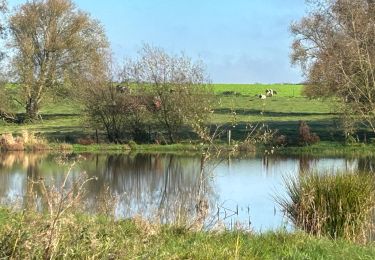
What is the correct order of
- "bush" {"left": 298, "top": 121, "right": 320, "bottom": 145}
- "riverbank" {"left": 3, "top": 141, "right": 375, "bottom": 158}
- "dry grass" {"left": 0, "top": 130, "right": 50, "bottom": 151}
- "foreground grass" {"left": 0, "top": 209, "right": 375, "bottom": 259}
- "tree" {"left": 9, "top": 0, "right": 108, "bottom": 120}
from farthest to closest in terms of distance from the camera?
"tree" {"left": 9, "top": 0, "right": 108, "bottom": 120} < "bush" {"left": 298, "top": 121, "right": 320, "bottom": 145} < "dry grass" {"left": 0, "top": 130, "right": 50, "bottom": 151} < "riverbank" {"left": 3, "top": 141, "right": 375, "bottom": 158} < "foreground grass" {"left": 0, "top": 209, "right": 375, "bottom": 259}

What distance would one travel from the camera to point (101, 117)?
39.6 metres

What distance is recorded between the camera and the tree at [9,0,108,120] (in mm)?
50938

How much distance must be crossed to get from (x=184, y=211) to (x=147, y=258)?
515 centimetres

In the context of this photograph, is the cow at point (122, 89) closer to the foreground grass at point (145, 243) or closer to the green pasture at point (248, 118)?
the green pasture at point (248, 118)

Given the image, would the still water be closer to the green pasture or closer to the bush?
the green pasture

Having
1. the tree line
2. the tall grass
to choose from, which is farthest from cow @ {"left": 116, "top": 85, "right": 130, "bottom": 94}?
the tall grass

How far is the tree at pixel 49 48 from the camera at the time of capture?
50.9m

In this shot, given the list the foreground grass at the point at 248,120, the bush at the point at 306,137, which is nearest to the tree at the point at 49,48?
the foreground grass at the point at 248,120

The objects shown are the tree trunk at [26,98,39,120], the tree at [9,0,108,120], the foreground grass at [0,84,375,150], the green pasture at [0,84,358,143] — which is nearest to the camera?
the foreground grass at [0,84,375,150]

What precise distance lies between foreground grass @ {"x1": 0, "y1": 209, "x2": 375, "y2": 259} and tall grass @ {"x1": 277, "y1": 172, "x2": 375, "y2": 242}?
1608 mm

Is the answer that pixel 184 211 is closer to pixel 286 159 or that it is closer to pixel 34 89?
pixel 286 159

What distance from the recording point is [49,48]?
5169cm

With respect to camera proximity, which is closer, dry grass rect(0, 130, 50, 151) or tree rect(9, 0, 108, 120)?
dry grass rect(0, 130, 50, 151)

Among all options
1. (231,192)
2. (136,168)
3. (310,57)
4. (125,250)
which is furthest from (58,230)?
(310,57)
